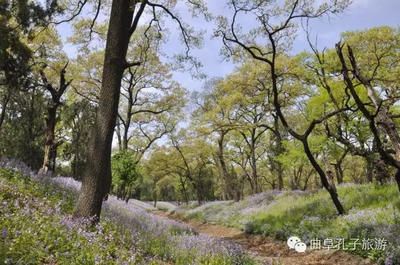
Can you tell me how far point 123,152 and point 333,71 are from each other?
14.6 metres

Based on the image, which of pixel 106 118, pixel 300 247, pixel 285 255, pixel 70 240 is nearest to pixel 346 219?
pixel 300 247

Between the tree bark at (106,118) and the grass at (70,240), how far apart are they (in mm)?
574

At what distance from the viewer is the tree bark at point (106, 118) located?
24.8ft

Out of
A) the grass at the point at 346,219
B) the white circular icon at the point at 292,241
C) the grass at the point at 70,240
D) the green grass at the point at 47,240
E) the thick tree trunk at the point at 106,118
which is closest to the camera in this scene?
the green grass at the point at 47,240

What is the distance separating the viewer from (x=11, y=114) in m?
38.8

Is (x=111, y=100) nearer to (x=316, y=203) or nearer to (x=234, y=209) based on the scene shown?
(x=316, y=203)

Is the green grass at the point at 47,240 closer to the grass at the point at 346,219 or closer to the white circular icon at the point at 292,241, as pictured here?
the grass at the point at 346,219

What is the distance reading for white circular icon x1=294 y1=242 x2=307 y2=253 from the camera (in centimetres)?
1172

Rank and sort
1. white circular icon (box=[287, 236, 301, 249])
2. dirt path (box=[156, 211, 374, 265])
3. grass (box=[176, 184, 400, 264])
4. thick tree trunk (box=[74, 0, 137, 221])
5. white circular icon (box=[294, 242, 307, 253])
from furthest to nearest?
1. white circular icon (box=[287, 236, 301, 249])
2. white circular icon (box=[294, 242, 307, 253])
3. grass (box=[176, 184, 400, 264])
4. dirt path (box=[156, 211, 374, 265])
5. thick tree trunk (box=[74, 0, 137, 221])

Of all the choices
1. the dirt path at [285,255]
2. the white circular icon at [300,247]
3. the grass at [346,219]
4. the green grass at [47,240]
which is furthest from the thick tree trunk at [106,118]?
the white circular icon at [300,247]

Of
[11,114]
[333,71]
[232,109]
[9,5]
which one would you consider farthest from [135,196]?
[9,5]

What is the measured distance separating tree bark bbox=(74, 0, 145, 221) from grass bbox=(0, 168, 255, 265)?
574 millimetres

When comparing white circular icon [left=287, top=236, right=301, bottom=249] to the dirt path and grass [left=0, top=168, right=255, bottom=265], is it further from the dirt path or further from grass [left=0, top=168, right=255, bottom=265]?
grass [left=0, top=168, right=255, bottom=265]

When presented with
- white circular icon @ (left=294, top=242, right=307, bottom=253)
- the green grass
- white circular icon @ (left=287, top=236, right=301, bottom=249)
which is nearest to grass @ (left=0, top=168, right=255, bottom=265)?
the green grass
